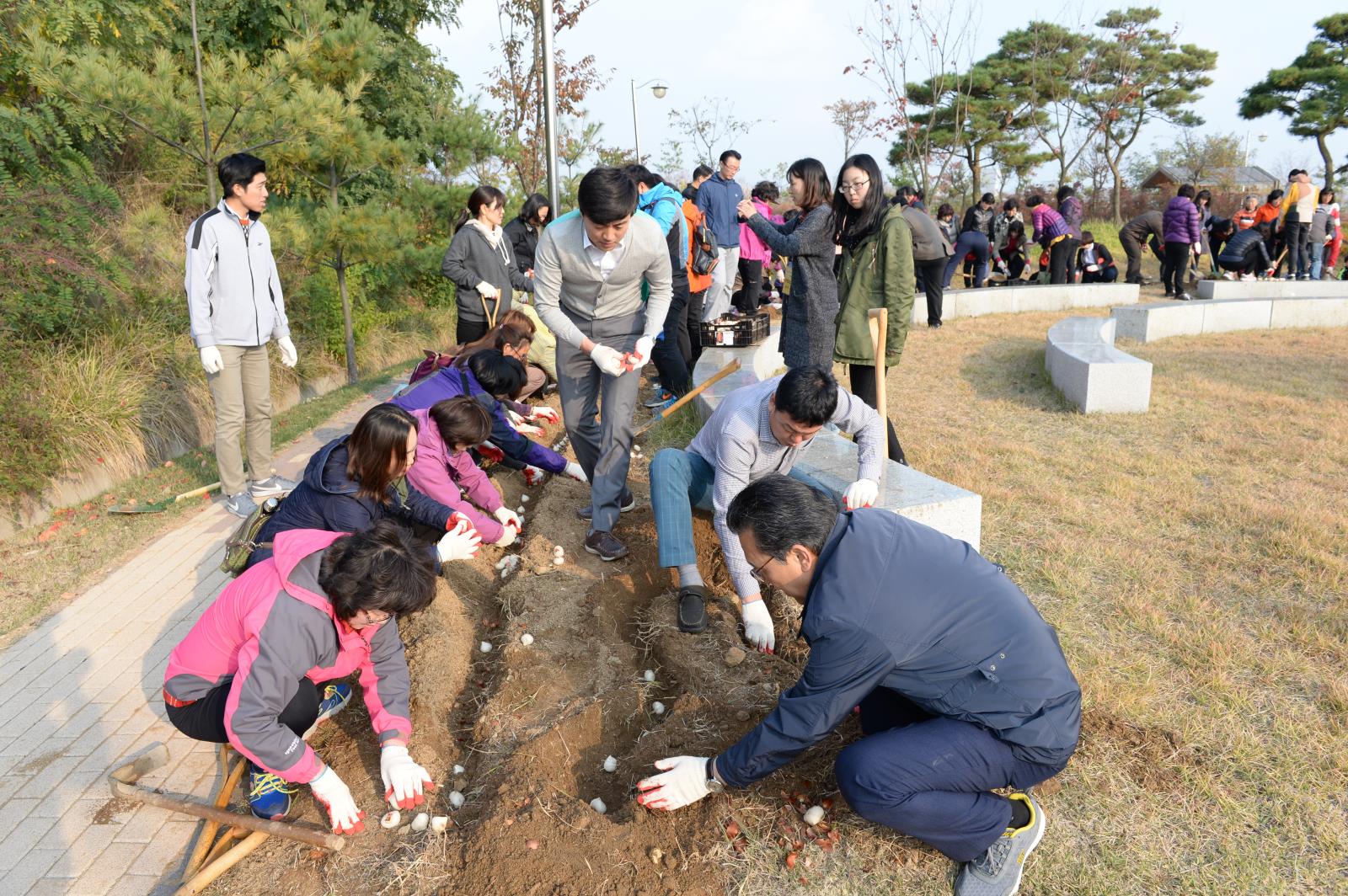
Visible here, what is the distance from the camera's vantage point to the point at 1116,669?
2.95m

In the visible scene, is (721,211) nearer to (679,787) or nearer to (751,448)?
(751,448)

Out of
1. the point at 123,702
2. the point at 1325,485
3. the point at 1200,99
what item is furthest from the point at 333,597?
the point at 1200,99

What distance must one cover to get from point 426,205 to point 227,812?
29.8 ft

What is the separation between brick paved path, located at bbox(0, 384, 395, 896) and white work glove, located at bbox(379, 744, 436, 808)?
0.61 m

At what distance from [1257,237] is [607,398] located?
1241 centimetres

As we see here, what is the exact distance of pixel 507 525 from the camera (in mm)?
3998

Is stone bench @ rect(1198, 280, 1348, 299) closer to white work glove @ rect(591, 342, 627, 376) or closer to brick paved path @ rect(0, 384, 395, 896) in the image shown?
white work glove @ rect(591, 342, 627, 376)

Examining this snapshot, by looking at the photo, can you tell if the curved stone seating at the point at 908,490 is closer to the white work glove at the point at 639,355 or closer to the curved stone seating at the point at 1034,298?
the white work glove at the point at 639,355

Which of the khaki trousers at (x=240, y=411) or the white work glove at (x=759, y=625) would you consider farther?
the khaki trousers at (x=240, y=411)

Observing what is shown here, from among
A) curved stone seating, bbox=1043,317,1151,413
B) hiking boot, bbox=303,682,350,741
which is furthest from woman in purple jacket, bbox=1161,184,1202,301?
hiking boot, bbox=303,682,350,741

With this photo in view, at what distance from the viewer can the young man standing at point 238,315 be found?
448 cm

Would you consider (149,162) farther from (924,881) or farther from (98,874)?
(924,881)

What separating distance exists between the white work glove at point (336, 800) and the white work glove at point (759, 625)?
1.41 meters

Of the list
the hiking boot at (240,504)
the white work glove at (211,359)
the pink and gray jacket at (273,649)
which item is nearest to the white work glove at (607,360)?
the pink and gray jacket at (273,649)
